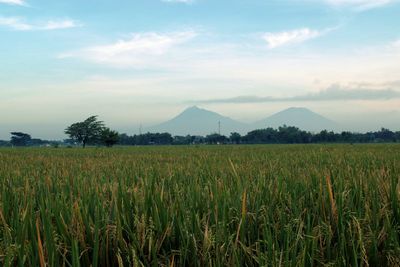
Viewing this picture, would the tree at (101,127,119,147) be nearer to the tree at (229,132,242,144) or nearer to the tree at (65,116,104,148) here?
the tree at (65,116,104,148)

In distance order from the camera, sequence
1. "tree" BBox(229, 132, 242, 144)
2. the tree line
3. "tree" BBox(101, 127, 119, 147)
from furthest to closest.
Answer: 1. "tree" BBox(229, 132, 242, 144)
2. the tree line
3. "tree" BBox(101, 127, 119, 147)

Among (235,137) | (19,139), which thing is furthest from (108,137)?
(19,139)

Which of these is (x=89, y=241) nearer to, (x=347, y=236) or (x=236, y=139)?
(x=347, y=236)

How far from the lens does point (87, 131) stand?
338 feet

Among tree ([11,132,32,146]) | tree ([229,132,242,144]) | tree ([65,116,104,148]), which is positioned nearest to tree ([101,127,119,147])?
tree ([65,116,104,148])

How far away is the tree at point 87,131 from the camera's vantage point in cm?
10206

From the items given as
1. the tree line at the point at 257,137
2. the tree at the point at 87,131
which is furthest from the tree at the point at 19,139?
the tree at the point at 87,131

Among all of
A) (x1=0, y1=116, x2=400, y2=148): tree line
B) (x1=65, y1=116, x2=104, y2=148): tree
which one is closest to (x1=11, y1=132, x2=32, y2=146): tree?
(x1=0, y1=116, x2=400, y2=148): tree line

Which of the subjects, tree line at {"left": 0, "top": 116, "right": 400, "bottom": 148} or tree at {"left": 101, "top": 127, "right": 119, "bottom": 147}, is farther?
tree line at {"left": 0, "top": 116, "right": 400, "bottom": 148}

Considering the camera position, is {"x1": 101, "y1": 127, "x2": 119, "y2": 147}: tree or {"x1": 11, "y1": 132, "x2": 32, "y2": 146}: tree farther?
{"x1": 11, "y1": 132, "x2": 32, "y2": 146}: tree

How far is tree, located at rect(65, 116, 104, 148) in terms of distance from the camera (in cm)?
10206

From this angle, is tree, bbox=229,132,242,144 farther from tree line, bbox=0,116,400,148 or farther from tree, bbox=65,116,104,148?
tree, bbox=65,116,104,148

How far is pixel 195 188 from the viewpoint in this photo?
357cm

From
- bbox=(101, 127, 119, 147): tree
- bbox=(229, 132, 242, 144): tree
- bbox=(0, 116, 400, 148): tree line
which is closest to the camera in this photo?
bbox=(101, 127, 119, 147): tree
